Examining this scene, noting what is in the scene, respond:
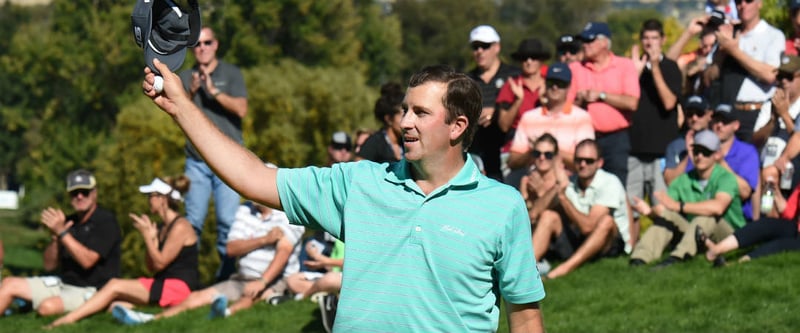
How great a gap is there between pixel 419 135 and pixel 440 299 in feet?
2.05

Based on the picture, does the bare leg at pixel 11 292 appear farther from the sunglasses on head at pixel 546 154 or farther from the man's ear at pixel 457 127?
the man's ear at pixel 457 127

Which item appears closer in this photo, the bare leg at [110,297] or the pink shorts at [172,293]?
the bare leg at [110,297]

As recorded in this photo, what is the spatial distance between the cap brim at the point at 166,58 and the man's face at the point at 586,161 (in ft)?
25.1

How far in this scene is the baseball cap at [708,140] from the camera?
12.1m

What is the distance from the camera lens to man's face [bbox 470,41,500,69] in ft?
A: 43.0

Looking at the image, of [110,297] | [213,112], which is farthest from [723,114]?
[110,297]

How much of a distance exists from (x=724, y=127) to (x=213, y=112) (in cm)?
484

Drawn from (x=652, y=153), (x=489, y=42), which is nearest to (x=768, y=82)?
(x=652, y=153)

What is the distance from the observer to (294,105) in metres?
49.2

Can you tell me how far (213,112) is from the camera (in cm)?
1290

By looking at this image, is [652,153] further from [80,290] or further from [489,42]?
[80,290]

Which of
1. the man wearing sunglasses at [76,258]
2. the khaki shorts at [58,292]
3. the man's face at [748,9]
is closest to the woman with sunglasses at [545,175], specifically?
the man's face at [748,9]

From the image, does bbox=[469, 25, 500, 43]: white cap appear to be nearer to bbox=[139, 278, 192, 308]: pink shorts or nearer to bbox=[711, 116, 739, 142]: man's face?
bbox=[711, 116, 739, 142]: man's face

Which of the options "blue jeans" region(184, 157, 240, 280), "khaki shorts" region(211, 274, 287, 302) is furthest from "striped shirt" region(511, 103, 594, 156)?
"blue jeans" region(184, 157, 240, 280)
